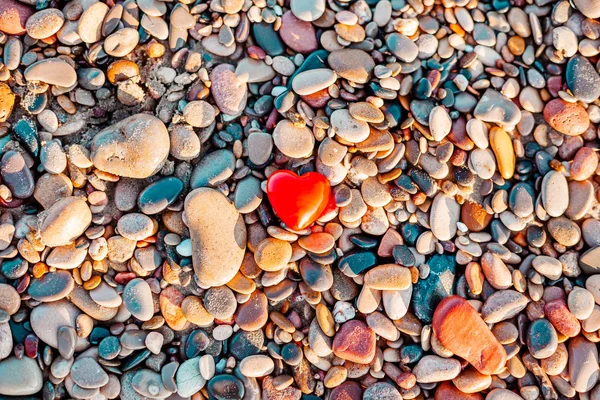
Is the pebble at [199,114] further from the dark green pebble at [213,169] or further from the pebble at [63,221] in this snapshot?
the pebble at [63,221]

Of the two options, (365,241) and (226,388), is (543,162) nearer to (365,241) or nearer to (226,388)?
(365,241)

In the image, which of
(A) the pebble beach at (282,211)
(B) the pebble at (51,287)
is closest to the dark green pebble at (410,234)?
(A) the pebble beach at (282,211)

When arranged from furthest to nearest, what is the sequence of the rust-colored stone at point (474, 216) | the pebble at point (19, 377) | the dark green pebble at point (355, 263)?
1. the rust-colored stone at point (474, 216)
2. the dark green pebble at point (355, 263)
3. the pebble at point (19, 377)

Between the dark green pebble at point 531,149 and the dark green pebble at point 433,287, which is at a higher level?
the dark green pebble at point 531,149

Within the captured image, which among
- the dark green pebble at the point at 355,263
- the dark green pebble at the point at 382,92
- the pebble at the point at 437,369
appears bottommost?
the pebble at the point at 437,369

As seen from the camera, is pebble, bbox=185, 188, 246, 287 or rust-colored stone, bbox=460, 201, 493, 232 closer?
pebble, bbox=185, 188, 246, 287

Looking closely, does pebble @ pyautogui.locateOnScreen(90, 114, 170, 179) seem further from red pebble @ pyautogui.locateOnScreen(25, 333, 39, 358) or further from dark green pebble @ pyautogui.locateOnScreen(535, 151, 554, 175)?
dark green pebble @ pyautogui.locateOnScreen(535, 151, 554, 175)

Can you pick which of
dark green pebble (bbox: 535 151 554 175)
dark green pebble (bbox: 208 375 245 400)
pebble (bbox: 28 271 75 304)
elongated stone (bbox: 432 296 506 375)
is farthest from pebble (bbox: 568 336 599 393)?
pebble (bbox: 28 271 75 304)
